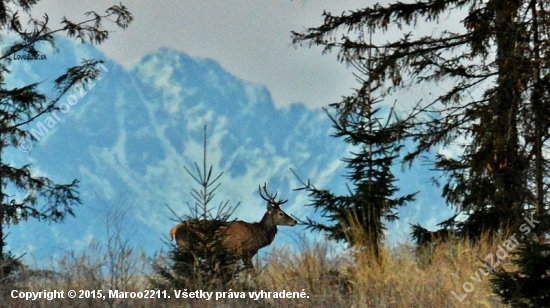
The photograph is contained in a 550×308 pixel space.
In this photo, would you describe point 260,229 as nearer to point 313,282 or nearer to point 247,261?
point 247,261

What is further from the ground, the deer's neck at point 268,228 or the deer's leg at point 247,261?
the deer's neck at point 268,228

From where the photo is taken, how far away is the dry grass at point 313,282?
20.6 ft

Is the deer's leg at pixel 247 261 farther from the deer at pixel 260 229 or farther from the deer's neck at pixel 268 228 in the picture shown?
the deer's neck at pixel 268 228

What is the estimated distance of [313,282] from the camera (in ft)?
22.8

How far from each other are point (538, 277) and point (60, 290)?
4775 millimetres

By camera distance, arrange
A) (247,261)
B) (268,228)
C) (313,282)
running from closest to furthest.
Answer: (313,282) < (247,261) < (268,228)

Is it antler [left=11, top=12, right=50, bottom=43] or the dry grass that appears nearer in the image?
the dry grass

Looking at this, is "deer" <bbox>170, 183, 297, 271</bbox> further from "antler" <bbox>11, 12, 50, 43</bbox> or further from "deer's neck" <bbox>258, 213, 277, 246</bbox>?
"antler" <bbox>11, 12, 50, 43</bbox>

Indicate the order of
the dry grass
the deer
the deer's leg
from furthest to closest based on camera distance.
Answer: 1. the deer
2. the deer's leg
3. the dry grass

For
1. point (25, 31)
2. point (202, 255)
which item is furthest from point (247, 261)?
point (25, 31)

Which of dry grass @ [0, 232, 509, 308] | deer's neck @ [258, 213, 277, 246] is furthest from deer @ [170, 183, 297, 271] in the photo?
dry grass @ [0, 232, 509, 308]

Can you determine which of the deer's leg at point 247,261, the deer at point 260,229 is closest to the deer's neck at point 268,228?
the deer at point 260,229

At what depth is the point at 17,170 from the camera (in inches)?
553

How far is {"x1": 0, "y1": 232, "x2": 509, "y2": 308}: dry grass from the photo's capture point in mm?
6289
